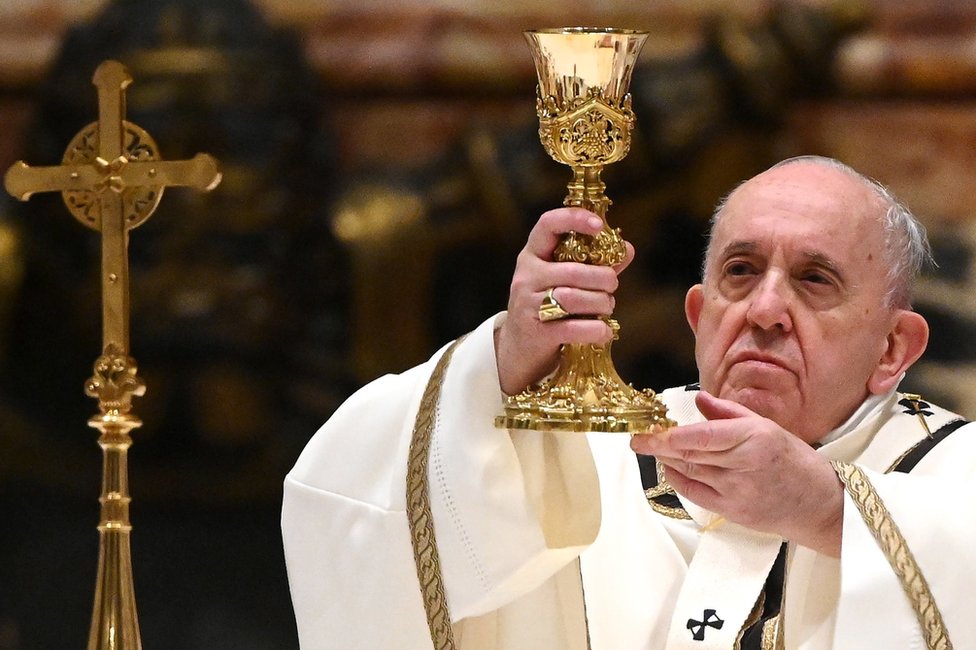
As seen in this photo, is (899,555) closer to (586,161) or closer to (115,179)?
(586,161)

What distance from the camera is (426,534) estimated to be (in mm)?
2902

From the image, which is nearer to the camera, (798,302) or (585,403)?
(585,403)

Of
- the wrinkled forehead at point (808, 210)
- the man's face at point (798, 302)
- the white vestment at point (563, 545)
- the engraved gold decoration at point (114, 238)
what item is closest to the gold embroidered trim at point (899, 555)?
the white vestment at point (563, 545)

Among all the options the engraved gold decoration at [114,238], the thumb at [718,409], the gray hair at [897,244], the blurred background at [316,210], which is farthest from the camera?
the blurred background at [316,210]

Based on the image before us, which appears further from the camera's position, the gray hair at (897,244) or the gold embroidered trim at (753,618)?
the gray hair at (897,244)

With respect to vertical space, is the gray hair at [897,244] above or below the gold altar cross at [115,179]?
below

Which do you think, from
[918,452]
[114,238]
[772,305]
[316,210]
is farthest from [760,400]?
[316,210]

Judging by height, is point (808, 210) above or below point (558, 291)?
above

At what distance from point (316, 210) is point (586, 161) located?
2567mm

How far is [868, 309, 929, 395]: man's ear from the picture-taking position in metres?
3.35

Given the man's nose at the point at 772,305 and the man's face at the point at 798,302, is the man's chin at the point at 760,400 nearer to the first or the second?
the man's face at the point at 798,302

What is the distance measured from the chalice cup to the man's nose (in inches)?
23.9

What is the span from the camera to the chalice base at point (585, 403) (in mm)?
2457

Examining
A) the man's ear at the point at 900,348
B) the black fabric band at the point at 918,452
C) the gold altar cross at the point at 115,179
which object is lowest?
the black fabric band at the point at 918,452
